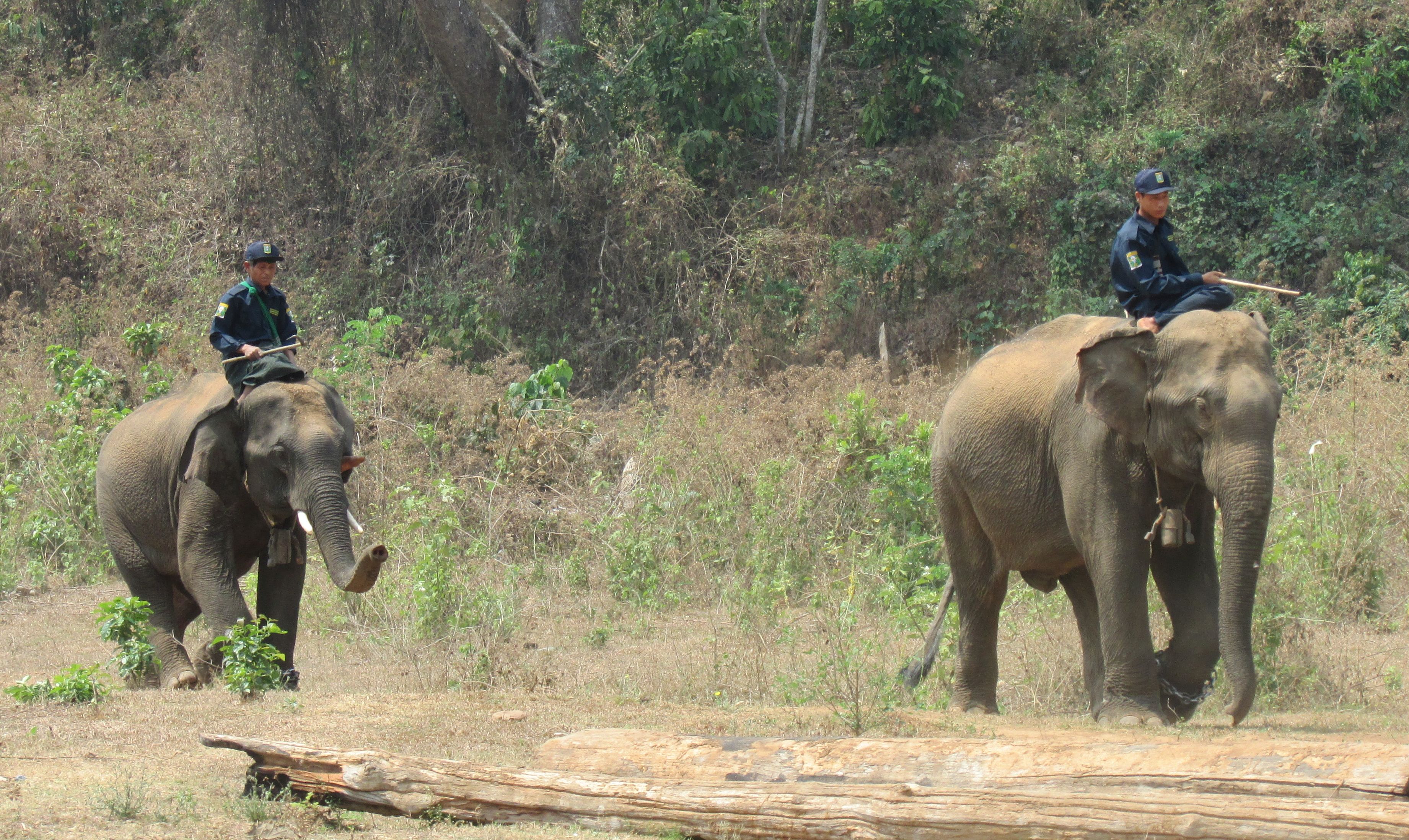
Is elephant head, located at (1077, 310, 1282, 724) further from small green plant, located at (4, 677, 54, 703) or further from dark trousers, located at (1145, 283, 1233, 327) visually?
small green plant, located at (4, 677, 54, 703)

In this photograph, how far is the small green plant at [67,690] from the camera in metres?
8.03

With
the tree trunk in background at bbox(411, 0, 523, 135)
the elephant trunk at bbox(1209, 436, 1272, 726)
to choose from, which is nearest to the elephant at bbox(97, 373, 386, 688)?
the elephant trunk at bbox(1209, 436, 1272, 726)

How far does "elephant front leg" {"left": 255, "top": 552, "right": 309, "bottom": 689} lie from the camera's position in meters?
9.24

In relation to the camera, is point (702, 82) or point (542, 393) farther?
Answer: point (702, 82)

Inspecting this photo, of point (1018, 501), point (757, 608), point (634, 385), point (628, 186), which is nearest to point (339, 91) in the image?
point (628, 186)

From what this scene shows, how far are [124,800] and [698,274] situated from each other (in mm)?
15647

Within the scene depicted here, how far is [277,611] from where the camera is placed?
9250mm

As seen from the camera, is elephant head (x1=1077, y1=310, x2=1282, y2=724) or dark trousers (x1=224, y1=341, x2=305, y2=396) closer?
elephant head (x1=1077, y1=310, x2=1282, y2=724)

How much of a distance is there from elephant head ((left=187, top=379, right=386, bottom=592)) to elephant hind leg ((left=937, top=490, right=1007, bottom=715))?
3.60m

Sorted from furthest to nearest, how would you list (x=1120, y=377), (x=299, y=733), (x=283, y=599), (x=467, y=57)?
(x=467, y=57) < (x=283, y=599) < (x=1120, y=377) < (x=299, y=733)

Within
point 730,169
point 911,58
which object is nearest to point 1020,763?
point 730,169

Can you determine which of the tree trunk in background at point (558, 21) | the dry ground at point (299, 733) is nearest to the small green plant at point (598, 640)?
the dry ground at point (299, 733)

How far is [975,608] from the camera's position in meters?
8.66

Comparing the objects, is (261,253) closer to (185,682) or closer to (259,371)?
(259,371)
